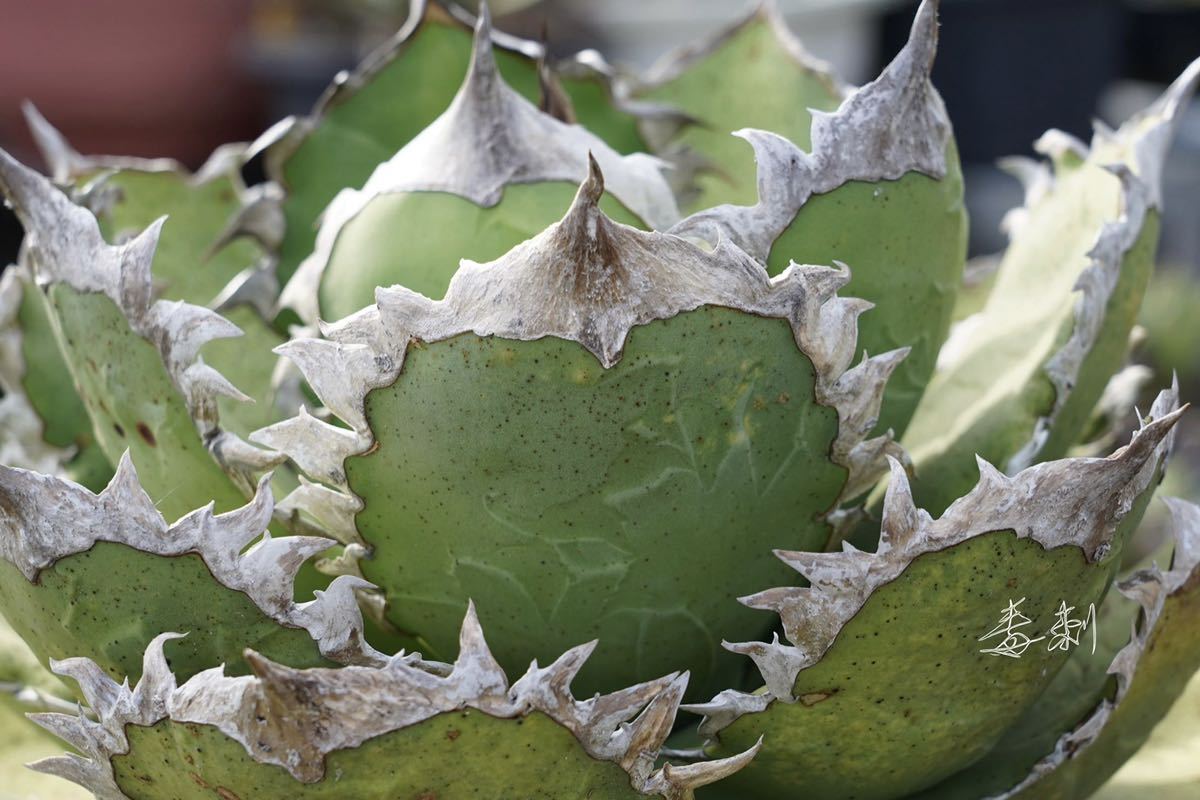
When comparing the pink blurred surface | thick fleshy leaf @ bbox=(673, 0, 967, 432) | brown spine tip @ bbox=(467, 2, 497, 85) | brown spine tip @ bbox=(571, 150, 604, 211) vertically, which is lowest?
brown spine tip @ bbox=(571, 150, 604, 211)

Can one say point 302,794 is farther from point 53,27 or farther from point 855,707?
point 53,27

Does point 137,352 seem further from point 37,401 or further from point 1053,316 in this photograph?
point 1053,316

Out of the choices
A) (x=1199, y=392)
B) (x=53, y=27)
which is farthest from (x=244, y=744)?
(x=53, y=27)

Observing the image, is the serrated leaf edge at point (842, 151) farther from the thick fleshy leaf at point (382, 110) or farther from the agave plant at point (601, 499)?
the thick fleshy leaf at point (382, 110)

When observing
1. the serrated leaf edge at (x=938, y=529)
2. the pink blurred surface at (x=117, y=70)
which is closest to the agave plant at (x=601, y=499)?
the serrated leaf edge at (x=938, y=529)

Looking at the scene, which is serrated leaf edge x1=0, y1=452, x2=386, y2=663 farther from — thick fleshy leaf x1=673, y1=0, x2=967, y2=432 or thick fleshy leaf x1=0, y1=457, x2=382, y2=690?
thick fleshy leaf x1=673, y1=0, x2=967, y2=432

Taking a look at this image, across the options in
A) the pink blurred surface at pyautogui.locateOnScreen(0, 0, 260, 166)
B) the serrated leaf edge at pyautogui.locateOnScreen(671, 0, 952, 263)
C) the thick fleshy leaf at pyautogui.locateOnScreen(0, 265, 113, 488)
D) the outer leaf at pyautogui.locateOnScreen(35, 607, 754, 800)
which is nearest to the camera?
the outer leaf at pyautogui.locateOnScreen(35, 607, 754, 800)

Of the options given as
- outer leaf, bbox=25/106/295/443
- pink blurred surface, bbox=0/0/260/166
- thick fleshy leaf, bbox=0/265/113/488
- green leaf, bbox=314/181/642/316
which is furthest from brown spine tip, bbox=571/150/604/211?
pink blurred surface, bbox=0/0/260/166
